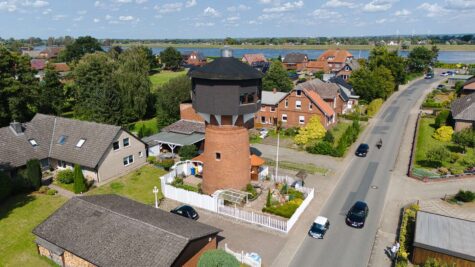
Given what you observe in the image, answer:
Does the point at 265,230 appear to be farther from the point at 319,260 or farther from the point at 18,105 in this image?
the point at 18,105

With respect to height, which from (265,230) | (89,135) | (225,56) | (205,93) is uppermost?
(225,56)

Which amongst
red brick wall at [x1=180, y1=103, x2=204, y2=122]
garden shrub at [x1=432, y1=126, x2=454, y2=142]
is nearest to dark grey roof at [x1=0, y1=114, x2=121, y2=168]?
red brick wall at [x1=180, y1=103, x2=204, y2=122]

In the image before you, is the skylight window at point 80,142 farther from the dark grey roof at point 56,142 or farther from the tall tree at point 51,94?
the tall tree at point 51,94

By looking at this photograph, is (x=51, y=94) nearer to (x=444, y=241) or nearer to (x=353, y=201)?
(x=353, y=201)

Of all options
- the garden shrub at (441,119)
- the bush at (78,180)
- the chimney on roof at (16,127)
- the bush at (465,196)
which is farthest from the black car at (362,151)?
the chimney on roof at (16,127)

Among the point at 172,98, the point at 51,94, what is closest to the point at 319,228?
the point at 172,98

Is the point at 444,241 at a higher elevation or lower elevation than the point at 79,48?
lower

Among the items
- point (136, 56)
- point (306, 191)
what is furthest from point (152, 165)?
point (136, 56)
